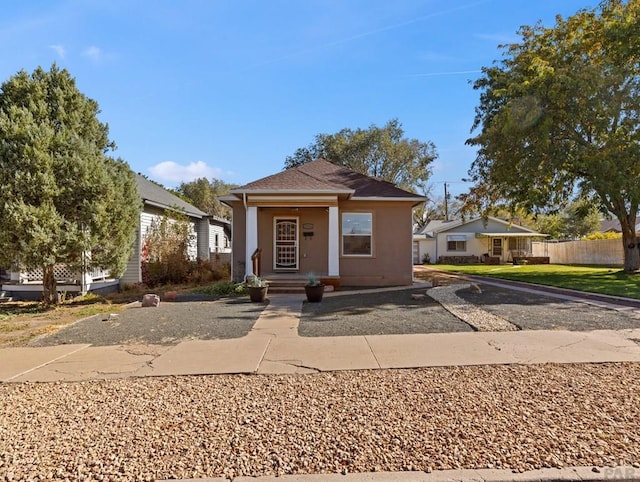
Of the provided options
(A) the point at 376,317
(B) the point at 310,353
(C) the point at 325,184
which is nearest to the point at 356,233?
(C) the point at 325,184

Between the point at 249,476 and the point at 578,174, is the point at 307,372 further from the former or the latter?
the point at 578,174

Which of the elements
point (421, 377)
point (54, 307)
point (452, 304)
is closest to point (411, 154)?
point (452, 304)

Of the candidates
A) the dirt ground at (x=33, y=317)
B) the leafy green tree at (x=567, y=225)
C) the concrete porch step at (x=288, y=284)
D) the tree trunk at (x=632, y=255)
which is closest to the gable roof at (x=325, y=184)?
the concrete porch step at (x=288, y=284)

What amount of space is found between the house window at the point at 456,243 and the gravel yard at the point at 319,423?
29.7m

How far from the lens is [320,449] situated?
2.94 metres

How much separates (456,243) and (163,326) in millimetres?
30300

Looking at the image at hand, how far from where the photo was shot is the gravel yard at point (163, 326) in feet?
21.5

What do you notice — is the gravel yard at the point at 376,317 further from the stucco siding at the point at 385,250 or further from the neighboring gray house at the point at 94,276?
the neighboring gray house at the point at 94,276

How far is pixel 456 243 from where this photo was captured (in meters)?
33.9

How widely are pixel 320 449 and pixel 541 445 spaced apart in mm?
1664

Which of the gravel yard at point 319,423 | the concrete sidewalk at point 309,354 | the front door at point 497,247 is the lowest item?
the gravel yard at point 319,423

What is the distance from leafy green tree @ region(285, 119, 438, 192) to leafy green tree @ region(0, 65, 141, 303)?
23.6 m

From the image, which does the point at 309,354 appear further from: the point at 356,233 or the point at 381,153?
the point at 381,153

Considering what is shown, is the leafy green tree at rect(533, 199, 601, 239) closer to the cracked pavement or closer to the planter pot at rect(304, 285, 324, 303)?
the planter pot at rect(304, 285, 324, 303)
